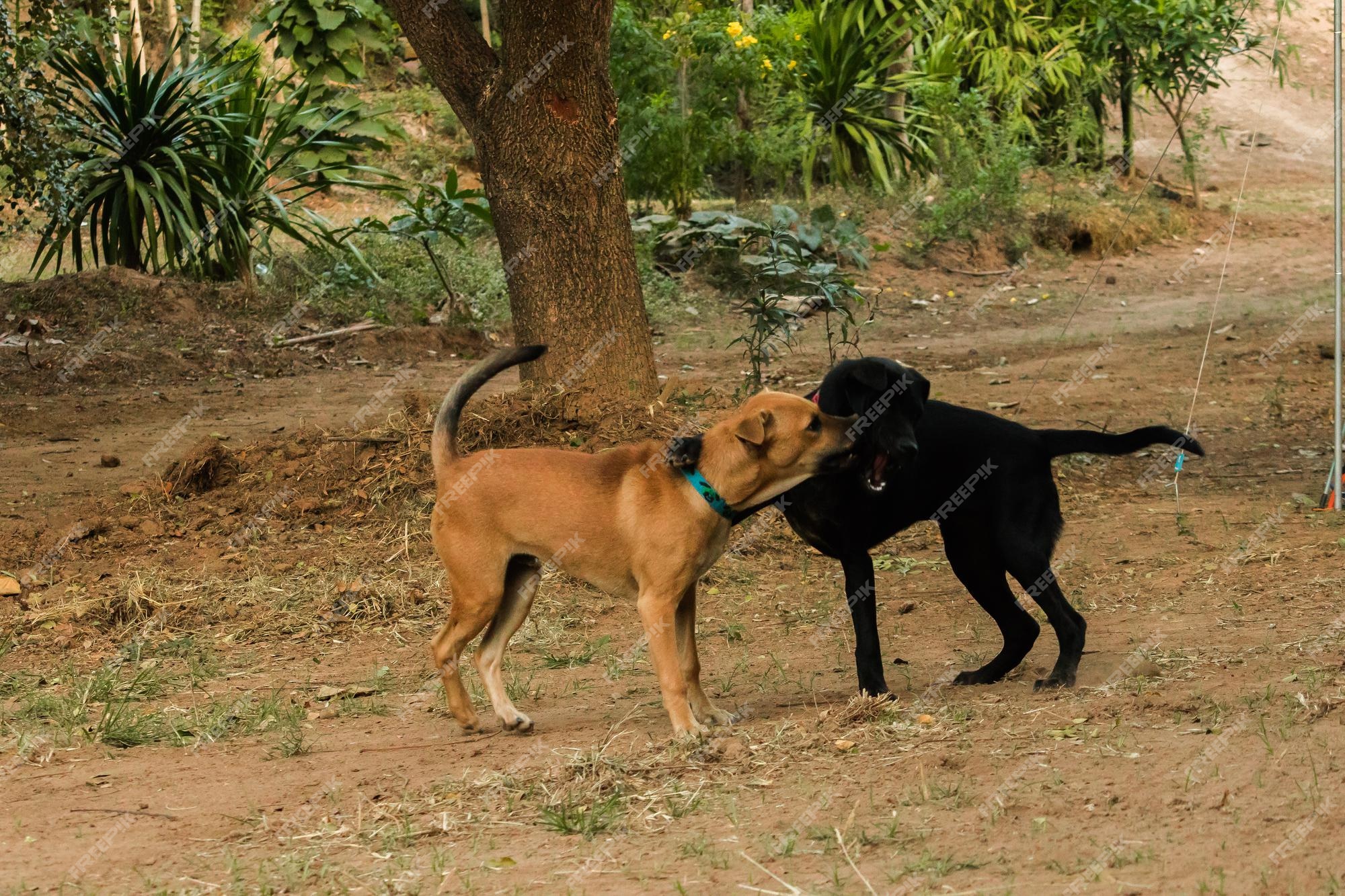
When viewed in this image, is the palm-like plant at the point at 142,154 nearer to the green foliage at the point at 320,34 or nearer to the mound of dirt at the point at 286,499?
the mound of dirt at the point at 286,499

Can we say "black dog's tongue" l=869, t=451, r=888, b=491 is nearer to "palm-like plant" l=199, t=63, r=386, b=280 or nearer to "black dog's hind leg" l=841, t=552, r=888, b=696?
"black dog's hind leg" l=841, t=552, r=888, b=696

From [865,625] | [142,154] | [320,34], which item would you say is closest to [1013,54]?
[320,34]

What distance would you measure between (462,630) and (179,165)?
29.8ft

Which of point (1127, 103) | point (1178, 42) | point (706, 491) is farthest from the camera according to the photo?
point (1127, 103)

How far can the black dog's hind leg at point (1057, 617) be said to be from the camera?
16.4 feet

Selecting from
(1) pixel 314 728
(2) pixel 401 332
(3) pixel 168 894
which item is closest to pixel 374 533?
(1) pixel 314 728

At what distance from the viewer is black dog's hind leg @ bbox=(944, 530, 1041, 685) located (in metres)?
5.26

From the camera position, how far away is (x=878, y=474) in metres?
4.80

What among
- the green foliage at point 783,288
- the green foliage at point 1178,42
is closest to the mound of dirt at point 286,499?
the green foliage at point 783,288

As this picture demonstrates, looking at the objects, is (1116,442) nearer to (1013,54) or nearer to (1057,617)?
(1057,617)

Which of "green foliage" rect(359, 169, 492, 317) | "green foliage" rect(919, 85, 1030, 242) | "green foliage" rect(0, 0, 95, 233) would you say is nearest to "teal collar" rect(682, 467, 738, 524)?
"green foliage" rect(0, 0, 95, 233)

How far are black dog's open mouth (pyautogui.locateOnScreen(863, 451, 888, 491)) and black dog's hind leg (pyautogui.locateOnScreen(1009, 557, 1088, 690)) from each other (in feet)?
2.14

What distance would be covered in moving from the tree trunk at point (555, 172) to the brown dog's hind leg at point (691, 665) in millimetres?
3172

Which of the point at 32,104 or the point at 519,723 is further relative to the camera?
the point at 32,104
